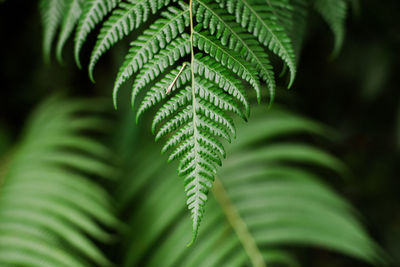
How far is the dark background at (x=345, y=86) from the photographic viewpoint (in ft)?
5.33

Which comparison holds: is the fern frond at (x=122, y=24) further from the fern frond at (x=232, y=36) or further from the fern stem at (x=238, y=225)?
the fern stem at (x=238, y=225)

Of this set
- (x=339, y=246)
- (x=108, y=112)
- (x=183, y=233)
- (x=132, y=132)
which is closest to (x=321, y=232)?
(x=339, y=246)

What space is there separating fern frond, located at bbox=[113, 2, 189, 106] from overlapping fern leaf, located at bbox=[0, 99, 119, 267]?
0.63 meters

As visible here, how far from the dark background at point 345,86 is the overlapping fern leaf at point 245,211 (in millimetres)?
362

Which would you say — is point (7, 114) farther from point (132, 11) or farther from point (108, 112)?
point (132, 11)

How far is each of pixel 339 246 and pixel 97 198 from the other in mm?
758

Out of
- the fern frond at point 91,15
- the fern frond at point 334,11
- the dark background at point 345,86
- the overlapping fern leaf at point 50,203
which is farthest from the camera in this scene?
the dark background at point 345,86

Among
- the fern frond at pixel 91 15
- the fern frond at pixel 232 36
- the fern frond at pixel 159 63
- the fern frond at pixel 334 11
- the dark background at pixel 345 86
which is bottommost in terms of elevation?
the fern frond at pixel 159 63

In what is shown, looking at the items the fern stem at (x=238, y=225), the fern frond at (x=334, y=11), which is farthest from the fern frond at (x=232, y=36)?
the fern stem at (x=238, y=225)

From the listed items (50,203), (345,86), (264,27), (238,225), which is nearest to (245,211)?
(238,225)

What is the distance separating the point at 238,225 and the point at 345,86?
1084 mm

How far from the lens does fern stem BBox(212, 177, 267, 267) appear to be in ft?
3.62

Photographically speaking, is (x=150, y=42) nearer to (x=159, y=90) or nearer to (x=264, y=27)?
(x=159, y=90)

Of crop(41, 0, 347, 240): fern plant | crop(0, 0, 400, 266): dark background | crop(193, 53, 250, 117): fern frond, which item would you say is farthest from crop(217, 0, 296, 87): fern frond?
crop(0, 0, 400, 266): dark background
